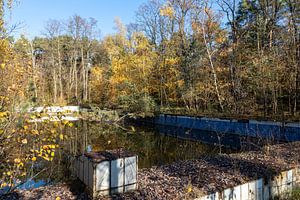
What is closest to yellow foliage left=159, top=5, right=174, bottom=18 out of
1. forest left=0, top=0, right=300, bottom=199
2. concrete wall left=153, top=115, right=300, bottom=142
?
forest left=0, top=0, right=300, bottom=199

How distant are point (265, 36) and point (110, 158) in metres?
11.9

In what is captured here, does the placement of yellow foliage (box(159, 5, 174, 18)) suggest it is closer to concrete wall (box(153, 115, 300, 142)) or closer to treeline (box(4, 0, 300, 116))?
treeline (box(4, 0, 300, 116))

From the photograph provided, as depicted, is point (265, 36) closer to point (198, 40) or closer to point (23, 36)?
point (198, 40)

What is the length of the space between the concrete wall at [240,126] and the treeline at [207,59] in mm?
1551

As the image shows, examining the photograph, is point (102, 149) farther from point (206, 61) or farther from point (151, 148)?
point (206, 61)

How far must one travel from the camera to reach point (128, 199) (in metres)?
2.40

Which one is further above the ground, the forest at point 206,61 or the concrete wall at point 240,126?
the forest at point 206,61

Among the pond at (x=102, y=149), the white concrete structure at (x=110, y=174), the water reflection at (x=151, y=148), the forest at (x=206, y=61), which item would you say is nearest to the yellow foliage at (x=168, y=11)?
the forest at (x=206, y=61)

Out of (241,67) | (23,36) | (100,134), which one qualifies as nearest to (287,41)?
(241,67)

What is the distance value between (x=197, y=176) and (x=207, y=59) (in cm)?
1082

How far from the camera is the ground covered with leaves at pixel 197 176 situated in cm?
254

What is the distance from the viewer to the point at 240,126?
895 centimetres

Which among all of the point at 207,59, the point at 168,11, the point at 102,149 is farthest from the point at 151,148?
the point at 168,11

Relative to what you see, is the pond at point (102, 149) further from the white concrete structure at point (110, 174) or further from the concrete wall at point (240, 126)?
the concrete wall at point (240, 126)
